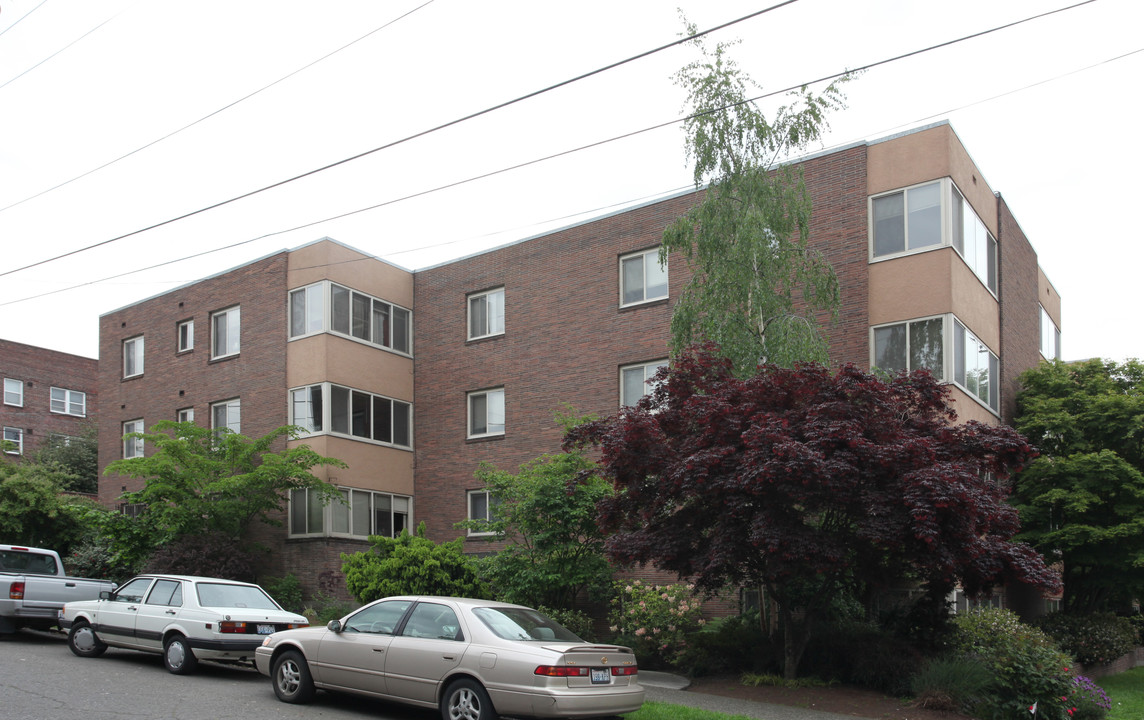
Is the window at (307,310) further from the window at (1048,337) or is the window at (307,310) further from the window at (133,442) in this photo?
the window at (1048,337)

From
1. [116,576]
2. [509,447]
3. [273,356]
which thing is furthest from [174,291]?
[509,447]

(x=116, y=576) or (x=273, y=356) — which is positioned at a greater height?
(x=273, y=356)

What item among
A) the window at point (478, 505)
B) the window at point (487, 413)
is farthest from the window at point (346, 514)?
the window at point (487, 413)

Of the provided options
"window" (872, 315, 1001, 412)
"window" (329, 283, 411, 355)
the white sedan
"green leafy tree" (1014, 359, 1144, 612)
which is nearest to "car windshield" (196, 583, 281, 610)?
the white sedan

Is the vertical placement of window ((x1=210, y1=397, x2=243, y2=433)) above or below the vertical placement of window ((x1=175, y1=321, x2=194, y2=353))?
below

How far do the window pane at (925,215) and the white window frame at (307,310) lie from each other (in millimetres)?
13709

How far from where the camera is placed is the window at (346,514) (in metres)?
23.7

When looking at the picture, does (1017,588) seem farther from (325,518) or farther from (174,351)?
(174,351)

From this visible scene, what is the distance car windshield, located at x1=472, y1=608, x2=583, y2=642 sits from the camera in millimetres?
10305

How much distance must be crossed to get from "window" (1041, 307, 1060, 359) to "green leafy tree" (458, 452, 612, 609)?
14.6 metres

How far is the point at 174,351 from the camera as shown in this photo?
93.8ft

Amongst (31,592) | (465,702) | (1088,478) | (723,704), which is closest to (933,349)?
(1088,478)

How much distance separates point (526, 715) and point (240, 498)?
1566 cm

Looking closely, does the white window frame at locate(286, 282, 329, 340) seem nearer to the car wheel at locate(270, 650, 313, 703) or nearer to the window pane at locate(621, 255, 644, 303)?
the window pane at locate(621, 255, 644, 303)
